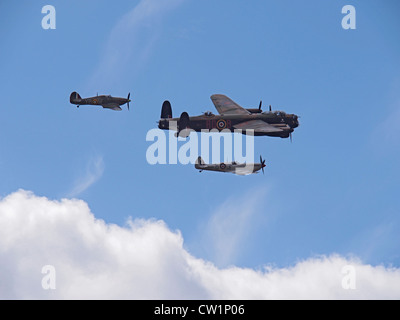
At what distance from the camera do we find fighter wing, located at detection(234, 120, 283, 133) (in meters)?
77.0

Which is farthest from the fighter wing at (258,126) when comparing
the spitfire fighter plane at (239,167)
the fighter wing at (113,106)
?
the fighter wing at (113,106)

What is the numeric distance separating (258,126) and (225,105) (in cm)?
1336

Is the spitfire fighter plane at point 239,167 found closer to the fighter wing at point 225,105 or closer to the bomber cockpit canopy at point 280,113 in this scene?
the bomber cockpit canopy at point 280,113

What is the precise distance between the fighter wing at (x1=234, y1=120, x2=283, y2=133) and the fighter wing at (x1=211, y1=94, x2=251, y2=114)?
6.27 m

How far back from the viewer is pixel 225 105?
90.9 metres

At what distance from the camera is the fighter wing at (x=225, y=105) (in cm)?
8854

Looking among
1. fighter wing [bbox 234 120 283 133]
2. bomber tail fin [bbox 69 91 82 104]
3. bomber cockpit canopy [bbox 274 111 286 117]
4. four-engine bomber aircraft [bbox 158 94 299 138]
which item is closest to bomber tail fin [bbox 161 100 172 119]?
four-engine bomber aircraft [bbox 158 94 299 138]

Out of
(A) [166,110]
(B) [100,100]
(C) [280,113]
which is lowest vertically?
(C) [280,113]

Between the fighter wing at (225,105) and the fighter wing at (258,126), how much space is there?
6268mm

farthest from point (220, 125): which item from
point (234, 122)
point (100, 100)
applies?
point (100, 100)

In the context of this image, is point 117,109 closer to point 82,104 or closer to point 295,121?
point 82,104

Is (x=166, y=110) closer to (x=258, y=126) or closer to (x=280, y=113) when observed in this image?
(x=258, y=126)

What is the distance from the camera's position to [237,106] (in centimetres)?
9025
